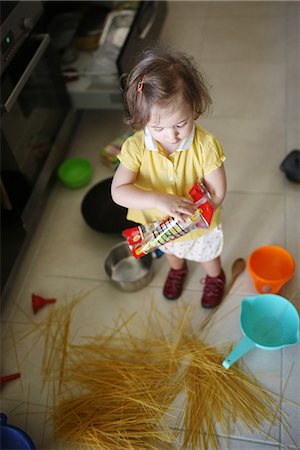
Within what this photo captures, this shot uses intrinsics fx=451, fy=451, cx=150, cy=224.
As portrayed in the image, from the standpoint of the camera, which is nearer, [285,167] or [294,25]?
[285,167]

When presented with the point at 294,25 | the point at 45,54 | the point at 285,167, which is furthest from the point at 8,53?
the point at 294,25

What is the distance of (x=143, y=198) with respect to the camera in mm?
1009

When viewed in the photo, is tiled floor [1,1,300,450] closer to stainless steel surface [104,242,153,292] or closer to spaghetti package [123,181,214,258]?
stainless steel surface [104,242,153,292]

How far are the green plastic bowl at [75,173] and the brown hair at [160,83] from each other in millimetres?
904

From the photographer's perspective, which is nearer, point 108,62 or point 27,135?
point 27,135

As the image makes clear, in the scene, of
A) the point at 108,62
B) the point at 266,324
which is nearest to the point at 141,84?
the point at 266,324

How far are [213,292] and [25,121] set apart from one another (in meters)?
0.85

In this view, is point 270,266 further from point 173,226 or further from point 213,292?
point 173,226

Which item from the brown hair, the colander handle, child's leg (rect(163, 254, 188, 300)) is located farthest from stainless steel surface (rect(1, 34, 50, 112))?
the colander handle

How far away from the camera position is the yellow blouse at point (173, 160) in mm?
986

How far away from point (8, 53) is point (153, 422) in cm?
112

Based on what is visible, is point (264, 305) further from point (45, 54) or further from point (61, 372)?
point (45, 54)

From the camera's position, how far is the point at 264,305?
1297 millimetres

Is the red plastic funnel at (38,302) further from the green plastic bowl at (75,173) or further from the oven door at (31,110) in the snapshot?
the green plastic bowl at (75,173)
